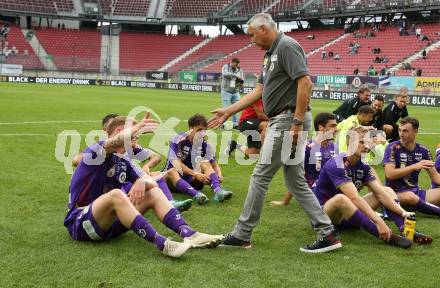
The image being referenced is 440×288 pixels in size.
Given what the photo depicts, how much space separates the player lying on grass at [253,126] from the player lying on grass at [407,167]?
12.2 feet

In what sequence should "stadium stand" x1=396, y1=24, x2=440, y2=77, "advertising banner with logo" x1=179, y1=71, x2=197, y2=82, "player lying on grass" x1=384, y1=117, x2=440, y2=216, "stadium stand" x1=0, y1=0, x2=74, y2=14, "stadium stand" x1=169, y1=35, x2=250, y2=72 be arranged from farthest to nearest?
1. "stadium stand" x1=169, y1=35, x2=250, y2=72
2. "stadium stand" x1=0, y1=0, x2=74, y2=14
3. "advertising banner with logo" x1=179, y1=71, x2=197, y2=82
4. "stadium stand" x1=396, y1=24, x2=440, y2=77
5. "player lying on grass" x1=384, y1=117, x2=440, y2=216

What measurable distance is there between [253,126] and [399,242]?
5703 mm

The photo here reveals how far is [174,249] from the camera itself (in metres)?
4.92

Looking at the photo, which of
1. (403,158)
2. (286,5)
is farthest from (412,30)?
(403,158)

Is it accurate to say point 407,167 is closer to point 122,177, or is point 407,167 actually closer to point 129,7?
point 122,177

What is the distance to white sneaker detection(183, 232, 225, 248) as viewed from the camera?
5.20 metres

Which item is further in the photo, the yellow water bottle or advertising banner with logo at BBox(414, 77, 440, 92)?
advertising banner with logo at BBox(414, 77, 440, 92)

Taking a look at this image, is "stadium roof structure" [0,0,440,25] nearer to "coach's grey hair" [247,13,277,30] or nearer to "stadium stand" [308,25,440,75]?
"stadium stand" [308,25,440,75]

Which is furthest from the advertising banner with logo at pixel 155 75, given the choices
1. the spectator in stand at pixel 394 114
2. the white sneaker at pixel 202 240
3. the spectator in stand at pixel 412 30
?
the white sneaker at pixel 202 240

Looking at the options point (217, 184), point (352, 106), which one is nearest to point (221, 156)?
point (352, 106)

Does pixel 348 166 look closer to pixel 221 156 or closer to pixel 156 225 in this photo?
pixel 156 225

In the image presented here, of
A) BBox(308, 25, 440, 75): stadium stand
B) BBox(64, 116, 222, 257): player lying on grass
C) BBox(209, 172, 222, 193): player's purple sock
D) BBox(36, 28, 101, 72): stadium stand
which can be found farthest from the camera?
BBox(36, 28, 101, 72): stadium stand

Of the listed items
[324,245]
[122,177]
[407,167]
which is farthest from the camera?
[407,167]

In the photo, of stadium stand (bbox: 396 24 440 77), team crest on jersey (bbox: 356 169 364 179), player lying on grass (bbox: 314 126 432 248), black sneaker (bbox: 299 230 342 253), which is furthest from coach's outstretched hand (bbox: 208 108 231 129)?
stadium stand (bbox: 396 24 440 77)
